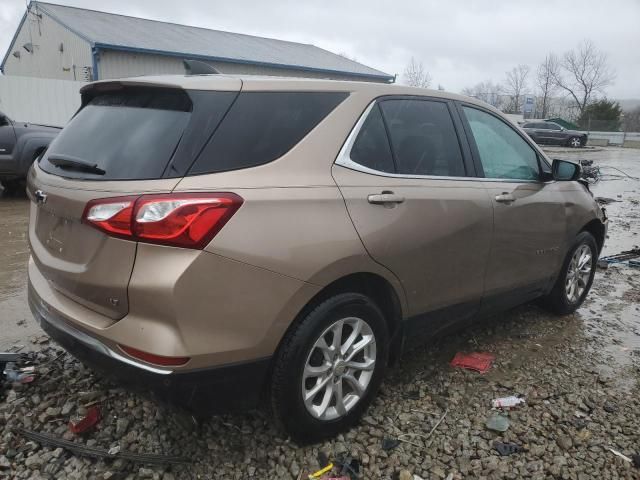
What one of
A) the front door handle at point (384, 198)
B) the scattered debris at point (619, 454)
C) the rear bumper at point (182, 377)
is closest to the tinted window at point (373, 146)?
the front door handle at point (384, 198)

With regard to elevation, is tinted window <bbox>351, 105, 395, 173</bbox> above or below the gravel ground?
above

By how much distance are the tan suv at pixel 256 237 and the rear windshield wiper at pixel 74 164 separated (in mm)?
10

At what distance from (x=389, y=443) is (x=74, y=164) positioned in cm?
201

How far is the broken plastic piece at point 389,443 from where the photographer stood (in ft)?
8.65

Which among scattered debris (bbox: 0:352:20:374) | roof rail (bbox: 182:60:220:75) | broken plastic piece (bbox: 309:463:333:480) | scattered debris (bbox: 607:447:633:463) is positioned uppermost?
roof rail (bbox: 182:60:220:75)

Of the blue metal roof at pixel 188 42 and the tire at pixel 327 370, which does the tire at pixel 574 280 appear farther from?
the blue metal roof at pixel 188 42

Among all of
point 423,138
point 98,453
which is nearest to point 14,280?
point 98,453

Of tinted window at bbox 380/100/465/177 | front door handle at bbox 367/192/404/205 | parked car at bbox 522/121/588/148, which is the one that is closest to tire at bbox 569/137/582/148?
parked car at bbox 522/121/588/148

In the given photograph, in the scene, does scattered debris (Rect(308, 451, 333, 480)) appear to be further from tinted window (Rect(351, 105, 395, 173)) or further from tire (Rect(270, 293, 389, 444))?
tinted window (Rect(351, 105, 395, 173))

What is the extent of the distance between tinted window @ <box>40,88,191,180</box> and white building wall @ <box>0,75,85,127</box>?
1575cm

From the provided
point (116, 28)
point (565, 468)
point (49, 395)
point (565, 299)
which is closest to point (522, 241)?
point (565, 299)

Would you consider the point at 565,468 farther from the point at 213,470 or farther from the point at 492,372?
the point at 213,470

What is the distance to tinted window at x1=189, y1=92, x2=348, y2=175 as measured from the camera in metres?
2.17

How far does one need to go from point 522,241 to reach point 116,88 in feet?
8.75
